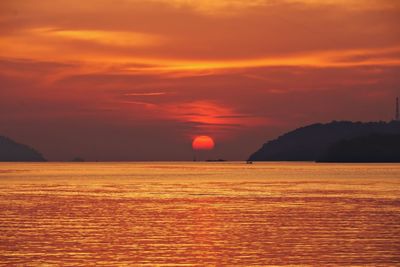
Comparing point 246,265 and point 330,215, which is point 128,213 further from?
point 246,265

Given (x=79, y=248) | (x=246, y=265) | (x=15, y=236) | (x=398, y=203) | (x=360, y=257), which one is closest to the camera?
(x=246, y=265)

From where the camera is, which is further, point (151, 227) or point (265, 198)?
point (265, 198)

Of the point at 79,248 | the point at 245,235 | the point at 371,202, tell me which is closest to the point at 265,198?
the point at 371,202

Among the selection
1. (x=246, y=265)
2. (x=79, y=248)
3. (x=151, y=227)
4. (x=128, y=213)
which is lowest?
(x=246, y=265)

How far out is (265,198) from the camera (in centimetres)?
10412

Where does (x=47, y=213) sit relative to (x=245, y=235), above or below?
above

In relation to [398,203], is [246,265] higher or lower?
lower

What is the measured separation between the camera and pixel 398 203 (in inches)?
3637

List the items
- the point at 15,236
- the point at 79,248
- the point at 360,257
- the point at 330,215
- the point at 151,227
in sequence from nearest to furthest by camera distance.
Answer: the point at 360,257 → the point at 79,248 → the point at 15,236 → the point at 151,227 → the point at 330,215

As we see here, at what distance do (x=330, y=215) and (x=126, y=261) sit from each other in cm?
3367

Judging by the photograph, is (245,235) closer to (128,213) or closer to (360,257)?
(360,257)

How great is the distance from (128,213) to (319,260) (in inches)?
1392

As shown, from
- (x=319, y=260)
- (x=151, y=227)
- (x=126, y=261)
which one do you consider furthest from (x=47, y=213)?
(x=319, y=260)

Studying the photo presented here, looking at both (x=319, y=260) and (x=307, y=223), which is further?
(x=307, y=223)
